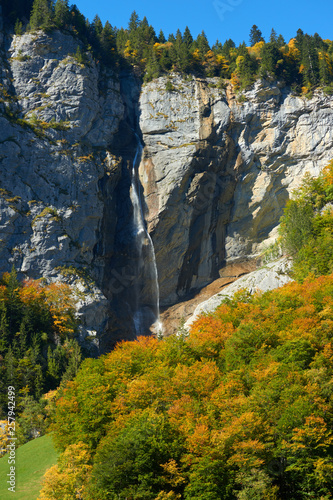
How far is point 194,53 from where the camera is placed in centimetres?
7850

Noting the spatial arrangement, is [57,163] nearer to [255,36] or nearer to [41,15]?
[41,15]

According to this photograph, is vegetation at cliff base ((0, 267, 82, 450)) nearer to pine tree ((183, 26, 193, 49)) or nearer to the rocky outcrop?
the rocky outcrop

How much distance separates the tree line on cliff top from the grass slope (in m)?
61.3

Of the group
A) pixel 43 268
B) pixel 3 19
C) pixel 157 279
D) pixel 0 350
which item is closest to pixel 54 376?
pixel 0 350

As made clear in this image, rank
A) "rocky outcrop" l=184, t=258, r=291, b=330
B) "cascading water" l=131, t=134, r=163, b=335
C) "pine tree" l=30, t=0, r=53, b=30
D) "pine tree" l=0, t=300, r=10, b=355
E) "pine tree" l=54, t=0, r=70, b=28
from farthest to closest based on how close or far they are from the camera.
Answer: "pine tree" l=54, t=0, r=70, b=28
"pine tree" l=30, t=0, r=53, b=30
"cascading water" l=131, t=134, r=163, b=335
"rocky outcrop" l=184, t=258, r=291, b=330
"pine tree" l=0, t=300, r=10, b=355

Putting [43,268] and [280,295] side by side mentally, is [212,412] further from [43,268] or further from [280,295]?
[43,268]

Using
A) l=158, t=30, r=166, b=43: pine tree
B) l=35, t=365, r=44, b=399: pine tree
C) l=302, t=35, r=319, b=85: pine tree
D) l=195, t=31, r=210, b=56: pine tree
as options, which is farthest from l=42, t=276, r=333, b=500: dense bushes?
l=158, t=30, r=166, b=43: pine tree

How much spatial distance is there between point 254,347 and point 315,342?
13.7 ft

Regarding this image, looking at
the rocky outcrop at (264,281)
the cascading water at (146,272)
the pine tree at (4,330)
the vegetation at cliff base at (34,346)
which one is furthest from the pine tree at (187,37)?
the pine tree at (4,330)

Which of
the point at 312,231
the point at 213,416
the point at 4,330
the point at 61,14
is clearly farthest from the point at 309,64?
the point at 213,416

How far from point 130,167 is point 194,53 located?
25771 mm

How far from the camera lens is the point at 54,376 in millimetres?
48156

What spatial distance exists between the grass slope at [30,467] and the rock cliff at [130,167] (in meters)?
24.5

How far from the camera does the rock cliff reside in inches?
2422
